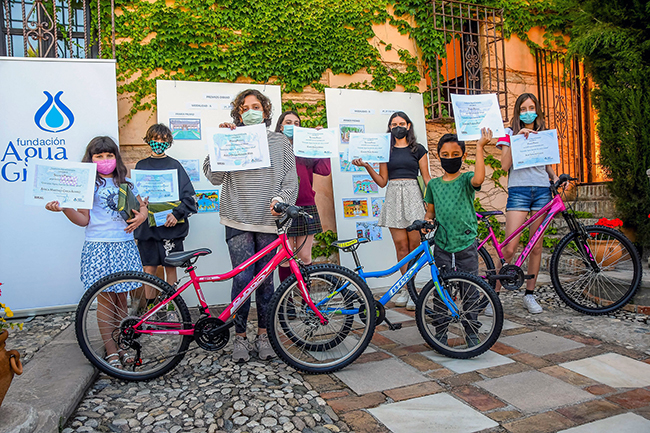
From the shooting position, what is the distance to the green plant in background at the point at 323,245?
5672 millimetres

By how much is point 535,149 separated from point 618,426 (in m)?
2.53

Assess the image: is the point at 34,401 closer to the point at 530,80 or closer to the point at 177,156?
the point at 177,156

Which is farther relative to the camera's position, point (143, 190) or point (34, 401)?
point (143, 190)

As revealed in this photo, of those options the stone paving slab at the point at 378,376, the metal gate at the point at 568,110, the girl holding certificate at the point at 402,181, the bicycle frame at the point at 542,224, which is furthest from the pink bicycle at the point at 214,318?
the metal gate at the point at 568,110

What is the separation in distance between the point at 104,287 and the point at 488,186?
5427 mm

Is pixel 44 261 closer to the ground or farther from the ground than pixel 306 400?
farther from the ground

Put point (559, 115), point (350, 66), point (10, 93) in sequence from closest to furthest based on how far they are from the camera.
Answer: point (10, 93) → point (350, 66) → point (559, 115)

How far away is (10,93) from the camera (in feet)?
14.2

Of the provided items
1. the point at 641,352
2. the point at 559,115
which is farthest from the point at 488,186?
the point at 641,352

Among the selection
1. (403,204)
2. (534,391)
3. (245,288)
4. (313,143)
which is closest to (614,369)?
(534,391)

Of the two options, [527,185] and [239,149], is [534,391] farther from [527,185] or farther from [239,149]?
[239,149]

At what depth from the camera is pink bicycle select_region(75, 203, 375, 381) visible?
2.77 meters

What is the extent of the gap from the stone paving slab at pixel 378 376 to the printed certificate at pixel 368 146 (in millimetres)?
1888

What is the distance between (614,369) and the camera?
111 inches
